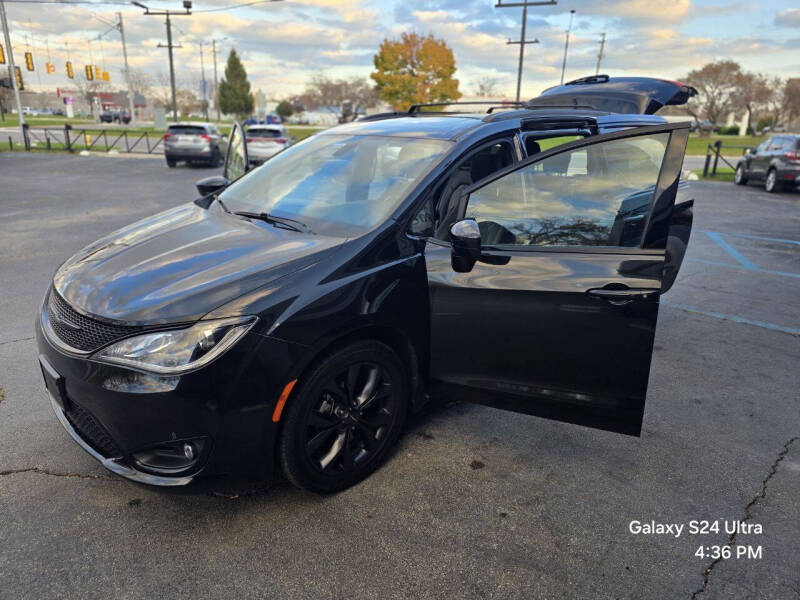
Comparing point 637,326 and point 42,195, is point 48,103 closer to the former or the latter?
point 42,195

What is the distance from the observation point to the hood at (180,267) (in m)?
2.31

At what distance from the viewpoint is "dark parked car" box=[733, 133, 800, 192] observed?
48.7 feet

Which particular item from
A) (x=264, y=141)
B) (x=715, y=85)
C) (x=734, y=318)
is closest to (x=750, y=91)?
(x=715, y=85)

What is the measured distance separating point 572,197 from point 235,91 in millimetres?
64649

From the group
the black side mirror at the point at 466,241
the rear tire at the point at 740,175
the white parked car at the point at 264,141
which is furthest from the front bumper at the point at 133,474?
the rear tire at the point at 740,175

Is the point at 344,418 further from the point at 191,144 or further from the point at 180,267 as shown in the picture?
the point at 191,144

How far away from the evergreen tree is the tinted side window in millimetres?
63455

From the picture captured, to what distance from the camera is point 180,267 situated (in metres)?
2.58

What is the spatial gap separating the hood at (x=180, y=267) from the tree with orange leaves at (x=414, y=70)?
52.4 meters

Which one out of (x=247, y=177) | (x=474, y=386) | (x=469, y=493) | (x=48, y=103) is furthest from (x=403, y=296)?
(x=48, y=103)

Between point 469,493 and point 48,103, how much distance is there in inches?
5332

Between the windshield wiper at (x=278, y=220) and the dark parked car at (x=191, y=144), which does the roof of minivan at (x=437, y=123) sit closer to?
the windshield wiper at (x=278, y=220)

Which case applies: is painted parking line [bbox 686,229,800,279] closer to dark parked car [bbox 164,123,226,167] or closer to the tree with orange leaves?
dark parked car [bbox 164,123,226,167]

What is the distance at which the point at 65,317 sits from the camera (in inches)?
98.7
